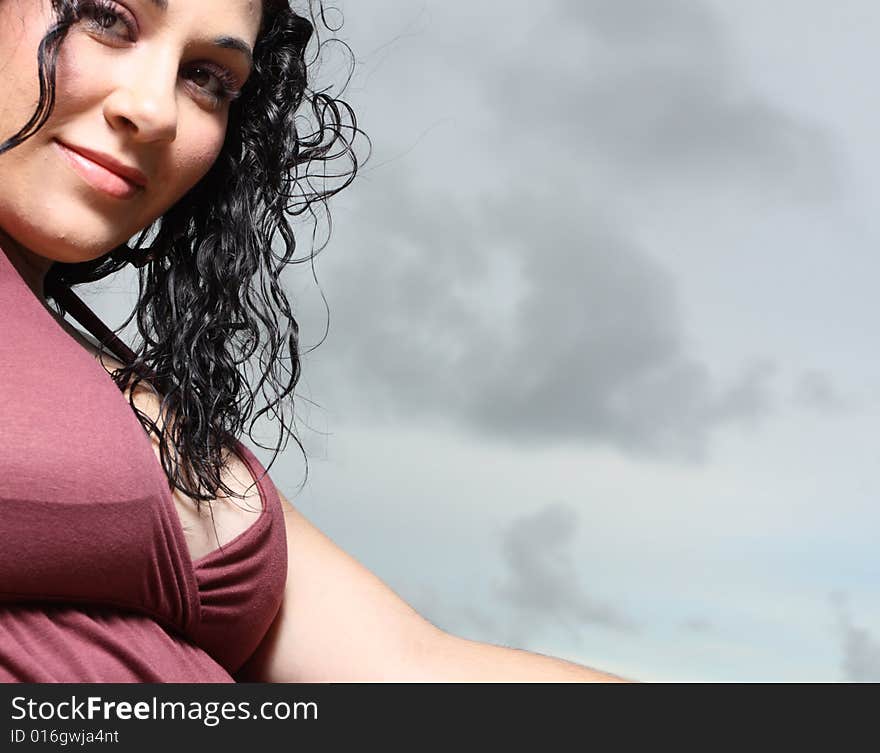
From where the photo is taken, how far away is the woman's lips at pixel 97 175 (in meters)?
1.28

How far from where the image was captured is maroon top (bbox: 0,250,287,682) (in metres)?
1.12

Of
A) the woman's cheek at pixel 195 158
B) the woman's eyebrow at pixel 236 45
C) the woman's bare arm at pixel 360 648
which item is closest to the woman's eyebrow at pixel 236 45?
the woman's eyebrow at pixel 236 45

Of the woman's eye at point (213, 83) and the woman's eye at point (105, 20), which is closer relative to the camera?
the woman's eye at point (105, 20)

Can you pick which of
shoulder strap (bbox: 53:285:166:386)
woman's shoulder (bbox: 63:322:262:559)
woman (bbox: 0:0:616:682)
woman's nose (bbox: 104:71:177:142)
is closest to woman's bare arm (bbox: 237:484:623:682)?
woman (bbox: 0:0:616:682)

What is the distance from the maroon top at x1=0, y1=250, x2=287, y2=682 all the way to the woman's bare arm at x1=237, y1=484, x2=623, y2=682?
0.52ft

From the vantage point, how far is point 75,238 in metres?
1.31

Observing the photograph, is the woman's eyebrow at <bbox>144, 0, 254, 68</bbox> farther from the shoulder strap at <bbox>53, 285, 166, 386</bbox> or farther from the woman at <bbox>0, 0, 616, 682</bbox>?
the shoulder strap at <bbox>53, 285, 166, 386</bbox>

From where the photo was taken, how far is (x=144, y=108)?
1.28 m

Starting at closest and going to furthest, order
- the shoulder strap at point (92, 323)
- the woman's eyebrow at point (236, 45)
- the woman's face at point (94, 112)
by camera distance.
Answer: the woman's face at point (94, 112), the woman's eyebrow at point (236, 45), the shoulder strap at point (92, 323)

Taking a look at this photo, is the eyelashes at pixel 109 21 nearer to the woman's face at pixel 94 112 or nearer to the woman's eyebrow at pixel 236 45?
the woman's face at pixel 94 112

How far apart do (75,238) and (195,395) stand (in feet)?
0.89

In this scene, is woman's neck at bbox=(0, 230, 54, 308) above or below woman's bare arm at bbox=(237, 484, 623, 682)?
A: above

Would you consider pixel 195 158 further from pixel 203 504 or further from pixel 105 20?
pixel 203 504

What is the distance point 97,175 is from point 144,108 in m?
0.09
